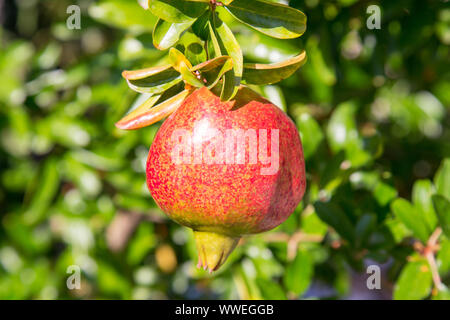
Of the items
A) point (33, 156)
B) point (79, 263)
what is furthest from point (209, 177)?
point (33, 156)

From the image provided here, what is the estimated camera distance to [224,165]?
20.5 inches

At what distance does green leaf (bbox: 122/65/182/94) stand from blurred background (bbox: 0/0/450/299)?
0.28 meters

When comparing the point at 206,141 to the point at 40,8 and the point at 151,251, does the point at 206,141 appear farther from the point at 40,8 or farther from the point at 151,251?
the point at 40,8

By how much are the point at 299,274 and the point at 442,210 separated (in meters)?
0.28

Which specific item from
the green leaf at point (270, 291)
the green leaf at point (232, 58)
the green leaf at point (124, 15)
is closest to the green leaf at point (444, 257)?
the green leaf at point (270, 291)

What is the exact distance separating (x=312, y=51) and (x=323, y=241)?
1.21 ft

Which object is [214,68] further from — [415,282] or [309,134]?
[415,282]

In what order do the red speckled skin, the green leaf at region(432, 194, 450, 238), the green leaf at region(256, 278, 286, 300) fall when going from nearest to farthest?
the red speckled skin, the green leaf at region(432, 194, 450, 238), the green leaf at region(256, 278, 286, 300)

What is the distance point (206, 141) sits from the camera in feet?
1.72

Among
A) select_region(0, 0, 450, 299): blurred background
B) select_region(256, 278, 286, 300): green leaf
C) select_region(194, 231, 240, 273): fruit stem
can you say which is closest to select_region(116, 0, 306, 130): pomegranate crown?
select_region(194, 231, 240, 273): fruit stem

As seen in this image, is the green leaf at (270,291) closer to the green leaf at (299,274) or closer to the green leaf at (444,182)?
the green leaf at (299,274)

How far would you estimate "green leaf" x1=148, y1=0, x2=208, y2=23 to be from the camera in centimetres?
53

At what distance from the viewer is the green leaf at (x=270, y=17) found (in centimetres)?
56

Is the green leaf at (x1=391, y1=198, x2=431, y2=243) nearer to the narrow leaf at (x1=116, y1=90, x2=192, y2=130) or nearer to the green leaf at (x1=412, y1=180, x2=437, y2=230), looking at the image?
the green leaf at (x1=412, y1=180, x2=437, y2=230)
